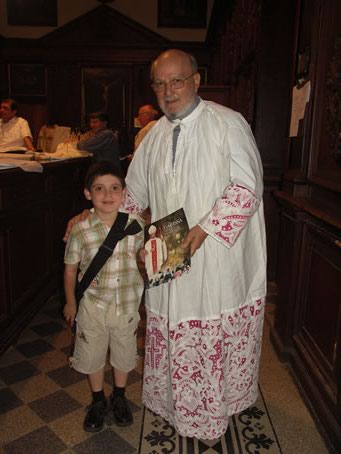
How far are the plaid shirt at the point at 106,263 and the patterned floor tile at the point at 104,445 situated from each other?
571 mm

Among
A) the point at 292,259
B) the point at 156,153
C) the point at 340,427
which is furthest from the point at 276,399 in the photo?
the point at 156,153

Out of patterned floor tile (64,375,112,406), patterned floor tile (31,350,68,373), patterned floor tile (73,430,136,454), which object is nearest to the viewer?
patterned floor tile (73,430,136,454)

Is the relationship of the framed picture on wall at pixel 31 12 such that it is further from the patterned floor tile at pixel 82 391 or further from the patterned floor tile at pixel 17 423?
the patterned floor tile at pixel 17 423

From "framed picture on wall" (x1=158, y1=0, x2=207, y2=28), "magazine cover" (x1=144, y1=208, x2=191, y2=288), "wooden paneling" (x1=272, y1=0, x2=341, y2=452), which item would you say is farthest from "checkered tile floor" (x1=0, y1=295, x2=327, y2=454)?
"framed picture on wall" (x1=158, y1=0, x2=207, y2=28)

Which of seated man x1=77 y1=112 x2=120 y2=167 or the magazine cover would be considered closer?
the magazine cover

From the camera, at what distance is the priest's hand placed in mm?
1499

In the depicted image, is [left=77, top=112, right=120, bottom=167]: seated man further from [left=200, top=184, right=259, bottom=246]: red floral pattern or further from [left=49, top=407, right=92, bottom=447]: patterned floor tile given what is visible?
[left=200, top=184, right=259, bottom=246]: red floral pattern

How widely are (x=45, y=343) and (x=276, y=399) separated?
1484mm

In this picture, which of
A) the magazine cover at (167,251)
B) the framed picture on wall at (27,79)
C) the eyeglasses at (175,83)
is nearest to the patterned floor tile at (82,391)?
the magazine cover at (167,251)

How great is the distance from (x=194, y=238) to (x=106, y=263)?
1.50 feet

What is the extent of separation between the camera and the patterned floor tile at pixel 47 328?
2.85 m

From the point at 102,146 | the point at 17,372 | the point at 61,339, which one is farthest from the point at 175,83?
the point at 102,146

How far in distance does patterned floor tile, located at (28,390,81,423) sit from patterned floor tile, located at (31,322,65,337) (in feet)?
2.50

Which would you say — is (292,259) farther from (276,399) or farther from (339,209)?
(276,399)
